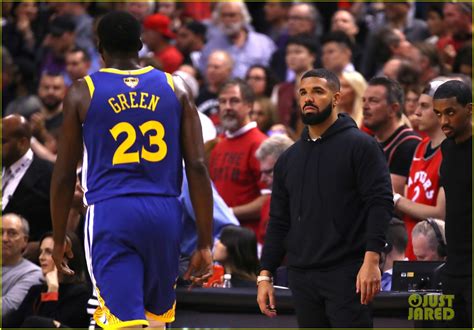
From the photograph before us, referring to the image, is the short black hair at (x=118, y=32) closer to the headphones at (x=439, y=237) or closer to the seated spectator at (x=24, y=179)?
the headphones at (x=439, y=237)

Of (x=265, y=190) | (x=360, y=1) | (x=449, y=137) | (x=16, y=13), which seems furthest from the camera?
(x=16, y=13)

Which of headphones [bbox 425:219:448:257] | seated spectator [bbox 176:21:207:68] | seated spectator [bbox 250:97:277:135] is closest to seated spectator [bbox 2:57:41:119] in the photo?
seated spectator [bbox 176:21:207:68]

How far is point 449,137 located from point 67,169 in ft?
8.00

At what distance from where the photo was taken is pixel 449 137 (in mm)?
7047

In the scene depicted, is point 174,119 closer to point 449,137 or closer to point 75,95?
point 75,95

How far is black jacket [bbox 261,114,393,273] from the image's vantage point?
6.54m

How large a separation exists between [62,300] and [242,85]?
286 cm

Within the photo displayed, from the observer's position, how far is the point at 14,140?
402 inches

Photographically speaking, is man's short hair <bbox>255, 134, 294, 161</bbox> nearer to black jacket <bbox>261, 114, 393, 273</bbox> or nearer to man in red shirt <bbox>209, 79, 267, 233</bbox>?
man in red shirt <bbox>209, 79, 267, 233</bbox>

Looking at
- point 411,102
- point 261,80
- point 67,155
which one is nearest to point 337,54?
point 261,80

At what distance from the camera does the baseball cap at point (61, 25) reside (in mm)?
15153

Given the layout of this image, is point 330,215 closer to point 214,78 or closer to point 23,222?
point 23,222

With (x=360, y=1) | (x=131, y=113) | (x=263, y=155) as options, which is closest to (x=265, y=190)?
(x=263, y=155)

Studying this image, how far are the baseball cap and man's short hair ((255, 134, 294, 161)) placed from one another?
6.24 meters
